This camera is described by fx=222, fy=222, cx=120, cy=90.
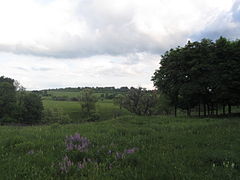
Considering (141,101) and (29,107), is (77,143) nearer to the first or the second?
(141,101)

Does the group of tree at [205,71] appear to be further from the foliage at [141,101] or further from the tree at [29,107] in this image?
the tree at [29,107]

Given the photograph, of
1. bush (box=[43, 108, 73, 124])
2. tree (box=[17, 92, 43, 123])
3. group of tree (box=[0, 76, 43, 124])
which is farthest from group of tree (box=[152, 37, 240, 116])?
bush (box=[43, 108, 73, 124])

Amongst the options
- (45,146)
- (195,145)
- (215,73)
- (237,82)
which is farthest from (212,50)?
(45,146)

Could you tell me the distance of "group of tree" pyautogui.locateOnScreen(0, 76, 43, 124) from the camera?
66.1 m

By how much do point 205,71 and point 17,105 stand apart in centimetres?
5853

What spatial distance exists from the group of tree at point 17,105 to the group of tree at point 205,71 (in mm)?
48728

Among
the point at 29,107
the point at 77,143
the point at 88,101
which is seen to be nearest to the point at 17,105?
the point at 29,107

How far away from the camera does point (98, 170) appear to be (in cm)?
519

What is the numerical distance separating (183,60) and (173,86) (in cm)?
439

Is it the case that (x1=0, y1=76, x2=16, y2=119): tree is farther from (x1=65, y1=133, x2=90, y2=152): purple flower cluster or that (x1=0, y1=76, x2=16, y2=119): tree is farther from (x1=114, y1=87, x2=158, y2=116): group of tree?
(x1=65, y1=133, x2=90, y2=152): purple flower cluster

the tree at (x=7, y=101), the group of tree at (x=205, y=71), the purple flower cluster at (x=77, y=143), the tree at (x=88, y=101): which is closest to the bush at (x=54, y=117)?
the tree at (x=88, y=101)

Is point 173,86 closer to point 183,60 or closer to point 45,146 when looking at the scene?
point 183,60

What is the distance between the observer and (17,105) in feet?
229

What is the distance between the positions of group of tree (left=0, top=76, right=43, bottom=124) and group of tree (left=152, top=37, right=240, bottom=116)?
4873 centimetres
